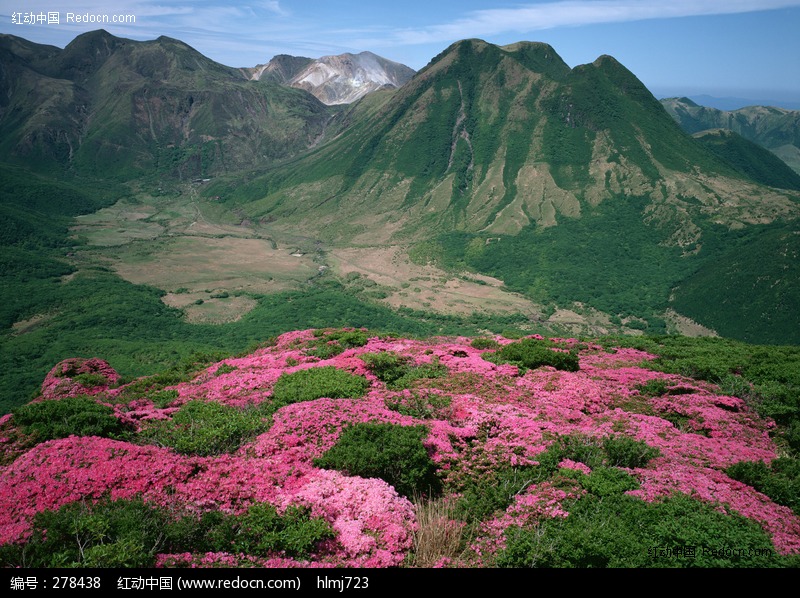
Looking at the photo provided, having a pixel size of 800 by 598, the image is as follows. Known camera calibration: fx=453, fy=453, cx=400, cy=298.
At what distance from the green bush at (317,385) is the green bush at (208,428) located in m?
1.52

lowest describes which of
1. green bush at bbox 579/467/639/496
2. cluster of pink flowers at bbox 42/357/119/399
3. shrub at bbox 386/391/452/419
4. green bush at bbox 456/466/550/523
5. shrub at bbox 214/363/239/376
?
cluster of pink flowers at bbox 42/357/119/399

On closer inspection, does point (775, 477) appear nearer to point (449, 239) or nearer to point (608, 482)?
point (608, 482)

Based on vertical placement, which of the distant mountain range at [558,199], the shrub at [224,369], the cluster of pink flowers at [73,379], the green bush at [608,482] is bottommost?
the cluster of pink flowers at [73,379]

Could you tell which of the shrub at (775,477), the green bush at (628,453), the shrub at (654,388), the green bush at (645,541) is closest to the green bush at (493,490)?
the green bush at (645,541)

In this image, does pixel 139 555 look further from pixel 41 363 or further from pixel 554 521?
pixel 41 363

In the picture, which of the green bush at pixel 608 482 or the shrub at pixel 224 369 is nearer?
the green bush at pixel 608 482

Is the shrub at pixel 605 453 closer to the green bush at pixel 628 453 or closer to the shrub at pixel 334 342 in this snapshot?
the green bush at pixel 628 453

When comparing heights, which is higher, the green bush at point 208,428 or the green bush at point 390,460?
the green bush at point 390,460

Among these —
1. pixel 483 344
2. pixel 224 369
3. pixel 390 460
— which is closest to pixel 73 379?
pixel 224 369

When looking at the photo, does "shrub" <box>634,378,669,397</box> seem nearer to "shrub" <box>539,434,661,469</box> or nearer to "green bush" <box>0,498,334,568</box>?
"shrub" <box>539,434,661,469</box>

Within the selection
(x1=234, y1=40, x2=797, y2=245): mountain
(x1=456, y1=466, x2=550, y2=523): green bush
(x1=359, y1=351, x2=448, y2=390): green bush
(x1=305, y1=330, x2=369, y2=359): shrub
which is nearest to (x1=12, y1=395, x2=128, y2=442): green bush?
(x1=359, y1=351, x2=448, y2=390): green bush

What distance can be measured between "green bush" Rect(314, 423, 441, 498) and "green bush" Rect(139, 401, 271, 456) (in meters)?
4.14

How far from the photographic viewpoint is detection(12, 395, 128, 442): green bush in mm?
17734

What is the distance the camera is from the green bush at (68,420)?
698 inches
